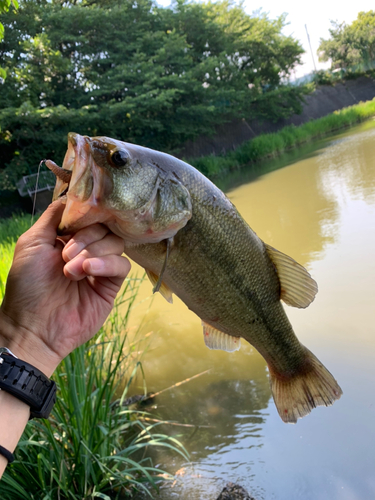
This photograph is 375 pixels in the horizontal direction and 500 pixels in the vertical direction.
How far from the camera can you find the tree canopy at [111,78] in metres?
16.0

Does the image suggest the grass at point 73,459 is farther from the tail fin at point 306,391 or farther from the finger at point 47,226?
the finger at point 47,226

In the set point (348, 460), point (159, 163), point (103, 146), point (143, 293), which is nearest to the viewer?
point (103, 146)

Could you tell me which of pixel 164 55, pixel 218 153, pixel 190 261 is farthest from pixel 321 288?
pixel 218 153

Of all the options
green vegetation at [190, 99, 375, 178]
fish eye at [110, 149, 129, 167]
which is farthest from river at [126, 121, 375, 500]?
green vegetation at [190, 99, 375, 178]

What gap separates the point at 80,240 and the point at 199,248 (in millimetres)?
515

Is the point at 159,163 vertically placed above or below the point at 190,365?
above

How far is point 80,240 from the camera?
4.11 ft

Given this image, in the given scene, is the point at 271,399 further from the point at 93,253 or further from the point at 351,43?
the point at 351,43

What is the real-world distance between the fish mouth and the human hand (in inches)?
1.9

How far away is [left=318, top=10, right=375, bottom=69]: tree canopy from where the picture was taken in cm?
A: 4241

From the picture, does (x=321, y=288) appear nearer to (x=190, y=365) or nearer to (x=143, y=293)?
(x=190, y=365)

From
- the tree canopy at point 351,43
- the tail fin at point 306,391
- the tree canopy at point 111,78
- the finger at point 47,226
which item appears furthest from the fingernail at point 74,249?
the tree canopy at point 351,43

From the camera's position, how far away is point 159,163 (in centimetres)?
142

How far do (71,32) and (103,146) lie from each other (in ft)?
68.6
